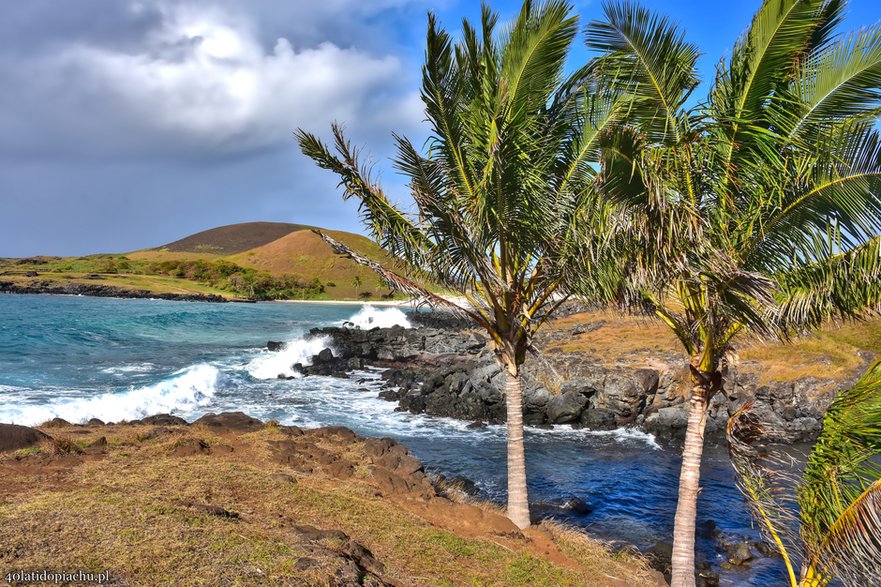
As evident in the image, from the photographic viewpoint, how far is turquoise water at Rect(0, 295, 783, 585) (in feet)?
44.9

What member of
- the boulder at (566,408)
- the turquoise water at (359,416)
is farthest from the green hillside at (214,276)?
the boulder at (566,408)

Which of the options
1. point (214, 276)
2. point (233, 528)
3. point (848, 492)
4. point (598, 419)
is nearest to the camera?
point (848, 492)

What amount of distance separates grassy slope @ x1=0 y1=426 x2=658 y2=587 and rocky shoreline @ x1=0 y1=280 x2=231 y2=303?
109m

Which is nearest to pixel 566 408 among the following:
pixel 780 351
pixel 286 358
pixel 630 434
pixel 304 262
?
pixel 630 434

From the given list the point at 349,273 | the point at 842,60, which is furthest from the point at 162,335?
the point at 349,273

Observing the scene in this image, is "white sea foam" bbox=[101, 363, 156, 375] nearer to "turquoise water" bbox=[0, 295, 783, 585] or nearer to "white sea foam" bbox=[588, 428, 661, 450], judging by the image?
"turquoise water" bbox=[0, 295, 783, 585]

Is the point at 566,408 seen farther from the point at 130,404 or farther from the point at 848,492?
the point at 130,404

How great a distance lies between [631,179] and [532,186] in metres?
1.83

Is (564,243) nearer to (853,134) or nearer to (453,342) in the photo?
(853,134)

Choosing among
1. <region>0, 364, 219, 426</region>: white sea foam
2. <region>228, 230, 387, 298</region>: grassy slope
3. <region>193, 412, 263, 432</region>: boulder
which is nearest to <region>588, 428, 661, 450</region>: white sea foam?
<region>193, 412, 263, 432</region>: boulder

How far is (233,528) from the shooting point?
6664 mm

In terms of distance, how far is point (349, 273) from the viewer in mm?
149375

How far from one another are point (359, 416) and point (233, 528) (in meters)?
15.8

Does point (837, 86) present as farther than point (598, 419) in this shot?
No
